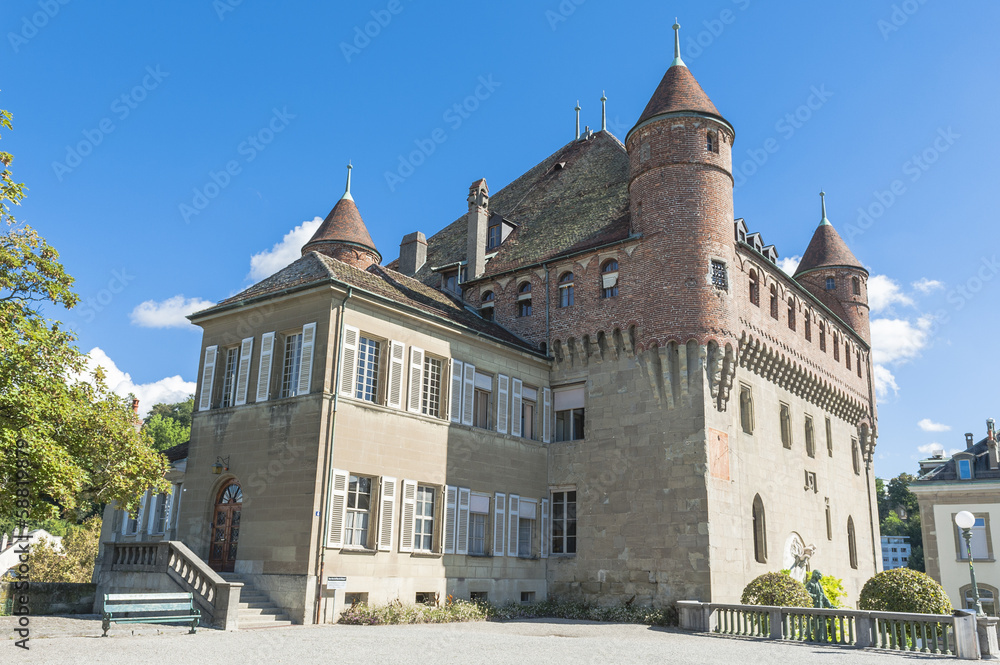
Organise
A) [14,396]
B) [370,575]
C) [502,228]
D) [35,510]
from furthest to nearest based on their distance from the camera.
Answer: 1. [502,228]
2. [370,575]
3. [35,510]
4. [14,396]

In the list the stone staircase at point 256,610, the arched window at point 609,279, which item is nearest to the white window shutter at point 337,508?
the stone staircase at point 256,610

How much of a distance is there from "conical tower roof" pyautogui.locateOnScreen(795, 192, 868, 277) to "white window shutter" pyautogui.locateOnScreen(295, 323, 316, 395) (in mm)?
26857

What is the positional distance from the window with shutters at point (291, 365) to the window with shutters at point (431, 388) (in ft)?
11.9

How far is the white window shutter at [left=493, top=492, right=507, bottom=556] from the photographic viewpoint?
2364 centimetres

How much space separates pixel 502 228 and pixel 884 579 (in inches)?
710

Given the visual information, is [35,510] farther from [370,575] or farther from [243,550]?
[370,575]

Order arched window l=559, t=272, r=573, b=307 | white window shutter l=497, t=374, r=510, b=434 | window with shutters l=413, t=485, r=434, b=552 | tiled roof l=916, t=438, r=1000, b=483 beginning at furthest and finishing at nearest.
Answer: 1. tiled roof l=916, t=438, r=1000, b=483
2. arched window l=559, t=272, r=573, b=307
3. white window shutter l=497, t=374, r=510, b=434
4. window with shutters l=413, t=485, r=434, b=552

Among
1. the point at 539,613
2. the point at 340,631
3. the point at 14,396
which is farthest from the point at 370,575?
the point at 14,396

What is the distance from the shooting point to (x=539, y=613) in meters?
23.6

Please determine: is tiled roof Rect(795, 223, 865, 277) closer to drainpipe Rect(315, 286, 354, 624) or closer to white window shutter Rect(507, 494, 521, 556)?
white window shutter Rect(507, 494, 521, 556)

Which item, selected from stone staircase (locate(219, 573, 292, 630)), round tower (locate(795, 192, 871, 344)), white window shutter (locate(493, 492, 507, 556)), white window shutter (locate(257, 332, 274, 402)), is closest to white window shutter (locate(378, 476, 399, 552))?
stone staircase (locate(219, 573, 292, 630))

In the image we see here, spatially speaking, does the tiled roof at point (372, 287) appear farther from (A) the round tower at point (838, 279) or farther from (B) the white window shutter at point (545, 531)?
(A) the round tower at point (838, 279)

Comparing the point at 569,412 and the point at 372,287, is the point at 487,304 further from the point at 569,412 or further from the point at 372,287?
the point at 372,287

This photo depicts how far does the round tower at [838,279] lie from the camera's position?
121 feet
